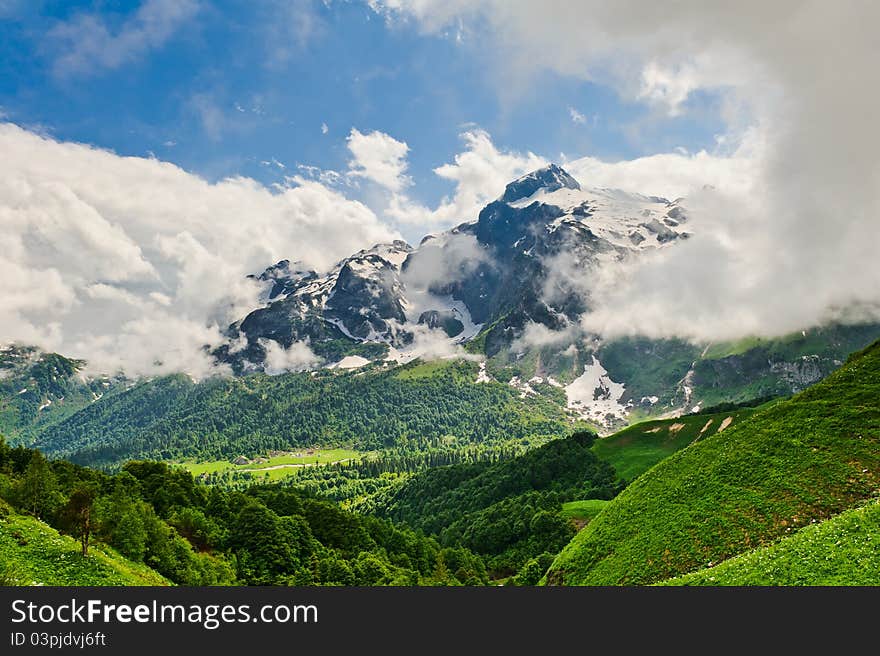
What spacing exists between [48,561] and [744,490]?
62872 mm

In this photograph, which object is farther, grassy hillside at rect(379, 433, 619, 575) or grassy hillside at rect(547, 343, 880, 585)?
grassy hillside at rect(379, 433, 619, 575)

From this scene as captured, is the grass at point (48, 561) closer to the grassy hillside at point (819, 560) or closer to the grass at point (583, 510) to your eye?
the grassy hillside at point (819, 560)

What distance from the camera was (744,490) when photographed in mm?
50844

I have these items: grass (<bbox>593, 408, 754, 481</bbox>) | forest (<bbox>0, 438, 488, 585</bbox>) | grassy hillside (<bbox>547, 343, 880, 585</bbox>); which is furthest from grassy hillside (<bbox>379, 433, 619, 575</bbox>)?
grassy hillside (<bbox>547, 343, 880, 585</bbox>)

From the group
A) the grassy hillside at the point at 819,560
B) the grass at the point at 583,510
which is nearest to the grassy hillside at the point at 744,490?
the grassy hillside at the point at 819,560

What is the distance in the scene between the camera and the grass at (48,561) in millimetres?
37925

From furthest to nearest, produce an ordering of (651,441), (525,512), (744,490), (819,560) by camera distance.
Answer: (651,441)
(525,512)
(744,490)
(819,560)

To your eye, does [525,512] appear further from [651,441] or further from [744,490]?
[744,490]

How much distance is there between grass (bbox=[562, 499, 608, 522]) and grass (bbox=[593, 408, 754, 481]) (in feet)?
94.4

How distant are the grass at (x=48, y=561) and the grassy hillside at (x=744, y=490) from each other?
43.9m

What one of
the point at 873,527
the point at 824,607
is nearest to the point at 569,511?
the point at 873,527

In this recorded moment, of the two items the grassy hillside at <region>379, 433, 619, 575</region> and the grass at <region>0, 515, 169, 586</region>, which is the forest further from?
the grassy hillside at <region>379, 433, 619, 575</region>

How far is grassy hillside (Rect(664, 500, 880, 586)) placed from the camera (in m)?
30.4

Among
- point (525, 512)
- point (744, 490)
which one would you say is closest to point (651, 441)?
point (525, 512)
